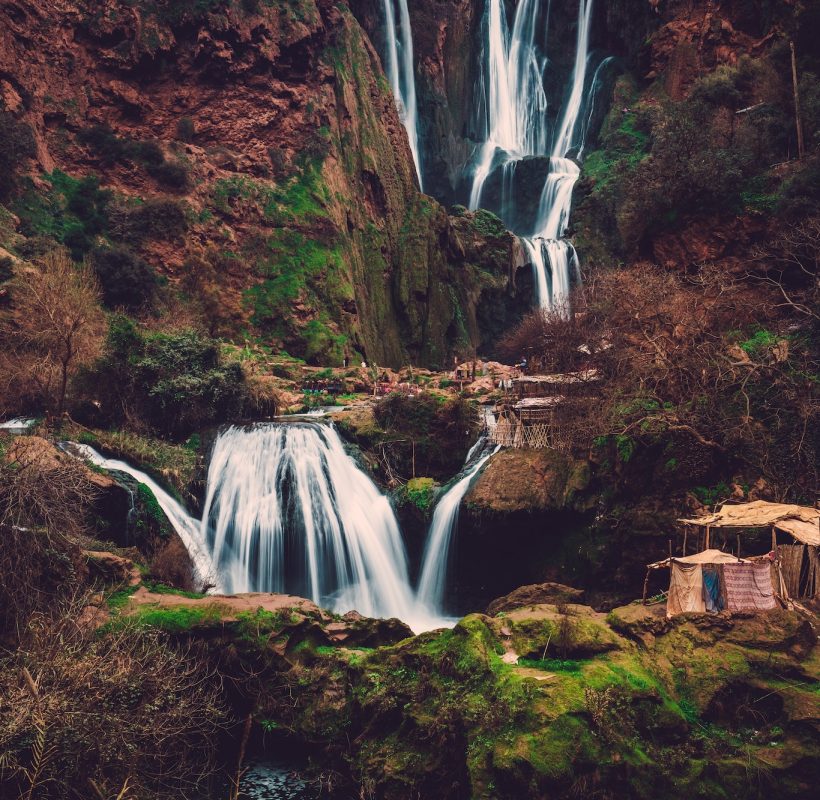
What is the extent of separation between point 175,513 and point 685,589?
11.5 meters

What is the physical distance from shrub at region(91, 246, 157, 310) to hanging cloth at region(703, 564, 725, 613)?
75.5ft

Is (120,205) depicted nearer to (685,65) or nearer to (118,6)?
(118,6)

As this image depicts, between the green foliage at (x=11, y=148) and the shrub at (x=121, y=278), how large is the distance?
4233 millimetres

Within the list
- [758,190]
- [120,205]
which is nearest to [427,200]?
[120,205]

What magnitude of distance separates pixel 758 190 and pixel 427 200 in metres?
22.4

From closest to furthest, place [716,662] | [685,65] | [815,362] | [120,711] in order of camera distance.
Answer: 1. [120,711]
2. [716,662]
3. [815,362]
4. [685,65]

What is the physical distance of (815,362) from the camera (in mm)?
14469

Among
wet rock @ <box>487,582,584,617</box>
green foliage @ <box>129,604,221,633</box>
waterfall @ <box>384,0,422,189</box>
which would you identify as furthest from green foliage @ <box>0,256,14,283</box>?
waterfall @ <box>384,0,422,189</box>

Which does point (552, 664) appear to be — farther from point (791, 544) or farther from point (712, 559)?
point (791, 544)

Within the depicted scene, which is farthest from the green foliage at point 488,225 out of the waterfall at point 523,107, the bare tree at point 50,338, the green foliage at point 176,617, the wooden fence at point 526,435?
the green foliage at point 176,617

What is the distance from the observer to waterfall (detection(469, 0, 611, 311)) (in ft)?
166

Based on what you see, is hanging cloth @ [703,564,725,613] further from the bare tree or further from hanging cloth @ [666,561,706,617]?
the bare tree

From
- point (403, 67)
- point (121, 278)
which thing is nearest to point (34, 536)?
point (121, 278)

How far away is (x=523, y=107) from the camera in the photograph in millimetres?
60781
